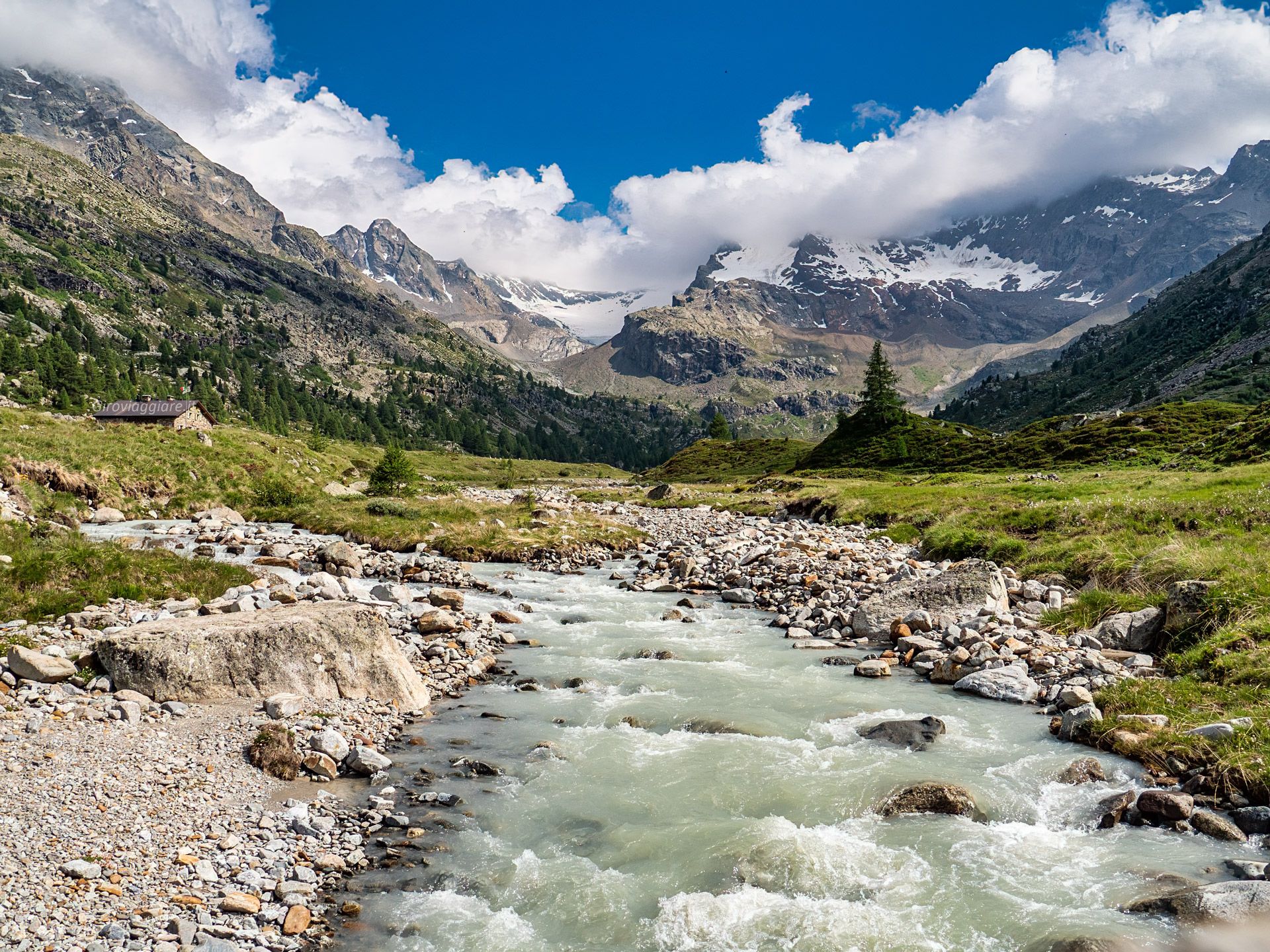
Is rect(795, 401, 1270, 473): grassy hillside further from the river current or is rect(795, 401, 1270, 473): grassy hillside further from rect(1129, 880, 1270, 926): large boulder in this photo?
rect(1129, 880, 1270, 926): large boulder

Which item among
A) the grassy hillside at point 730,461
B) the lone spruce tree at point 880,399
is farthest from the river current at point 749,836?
the grassy hillside at point 730,461

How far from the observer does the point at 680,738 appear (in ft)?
47.0

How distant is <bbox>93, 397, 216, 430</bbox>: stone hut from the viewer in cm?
9450

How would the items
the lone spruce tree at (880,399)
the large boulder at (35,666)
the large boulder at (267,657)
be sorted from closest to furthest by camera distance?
the large boulder at (35,666), the large boulder at (267,657), the lone spruce tree at (880,399)

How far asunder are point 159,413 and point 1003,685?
363 feet

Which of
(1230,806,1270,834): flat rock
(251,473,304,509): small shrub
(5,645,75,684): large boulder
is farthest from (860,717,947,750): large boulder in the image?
(251,473,304,509): small shrub

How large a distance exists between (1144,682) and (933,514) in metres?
28.9

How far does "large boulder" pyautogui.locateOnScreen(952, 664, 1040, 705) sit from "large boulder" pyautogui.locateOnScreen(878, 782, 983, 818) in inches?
214

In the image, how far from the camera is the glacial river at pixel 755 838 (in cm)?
834

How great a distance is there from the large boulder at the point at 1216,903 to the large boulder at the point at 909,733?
5134 millimetres

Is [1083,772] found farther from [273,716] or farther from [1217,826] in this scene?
[273,716]

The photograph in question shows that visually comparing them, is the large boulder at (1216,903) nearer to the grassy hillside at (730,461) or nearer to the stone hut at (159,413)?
the stone hut at (159,413)

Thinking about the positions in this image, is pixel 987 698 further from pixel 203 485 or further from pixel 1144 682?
pixel 203 485

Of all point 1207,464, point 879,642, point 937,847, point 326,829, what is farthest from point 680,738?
point 1207,464
